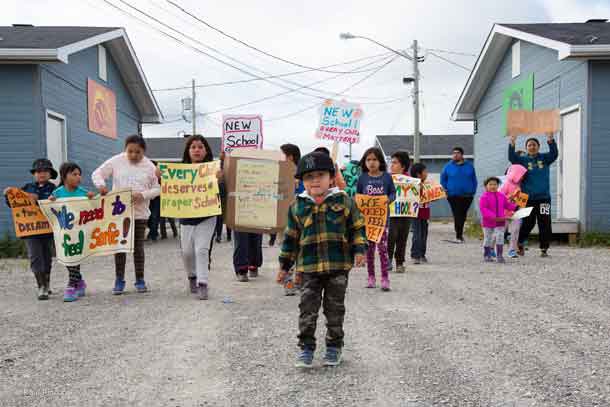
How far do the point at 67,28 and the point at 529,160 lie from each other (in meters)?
14.4

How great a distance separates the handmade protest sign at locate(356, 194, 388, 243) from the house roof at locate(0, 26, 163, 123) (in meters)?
8.46

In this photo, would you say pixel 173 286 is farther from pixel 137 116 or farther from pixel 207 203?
pixel 137 116

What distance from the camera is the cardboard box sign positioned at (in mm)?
7770

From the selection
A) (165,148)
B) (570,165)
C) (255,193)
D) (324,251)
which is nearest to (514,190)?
(570,165)

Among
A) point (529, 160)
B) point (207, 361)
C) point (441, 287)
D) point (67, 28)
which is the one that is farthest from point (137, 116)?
point (207, 361)

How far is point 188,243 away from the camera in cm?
714

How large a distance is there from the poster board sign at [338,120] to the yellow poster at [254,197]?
401 centimetres

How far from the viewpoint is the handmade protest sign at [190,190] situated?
717 centimetres

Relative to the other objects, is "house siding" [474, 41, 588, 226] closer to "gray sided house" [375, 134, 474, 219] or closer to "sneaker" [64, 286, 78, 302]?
"sneaker" [64, 286, 78, 302]

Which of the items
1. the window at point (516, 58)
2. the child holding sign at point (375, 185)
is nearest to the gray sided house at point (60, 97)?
the child holding sign at point (375, 185)

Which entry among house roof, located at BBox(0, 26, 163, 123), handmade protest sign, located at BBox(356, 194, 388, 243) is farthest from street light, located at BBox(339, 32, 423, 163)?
handmade protest sign, located at BBox(356, 194, 388, 243)

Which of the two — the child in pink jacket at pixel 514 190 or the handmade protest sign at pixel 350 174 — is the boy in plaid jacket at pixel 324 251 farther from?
the handmade protest sign at pixel 350 174

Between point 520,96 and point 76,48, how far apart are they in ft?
39.5

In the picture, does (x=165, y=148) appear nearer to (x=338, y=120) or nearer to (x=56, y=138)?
(x=56, y=138)
